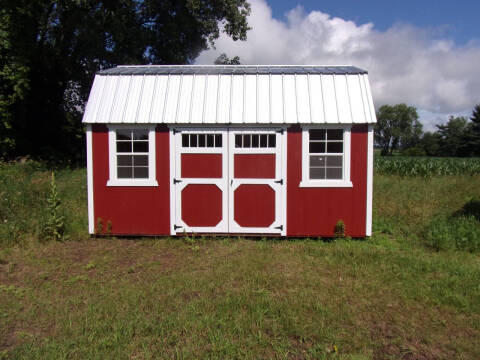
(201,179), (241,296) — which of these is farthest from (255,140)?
(241,296)

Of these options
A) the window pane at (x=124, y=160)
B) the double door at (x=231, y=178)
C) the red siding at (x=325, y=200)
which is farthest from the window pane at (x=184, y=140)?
the red siding at (x=325, y=200)

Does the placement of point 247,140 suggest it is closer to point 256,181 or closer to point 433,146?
point 256,181

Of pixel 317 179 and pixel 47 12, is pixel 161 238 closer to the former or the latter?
pixel 317 179

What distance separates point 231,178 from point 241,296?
3128mm

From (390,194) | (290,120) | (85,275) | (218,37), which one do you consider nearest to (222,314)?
(85,275)

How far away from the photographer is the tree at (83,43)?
16328 mm

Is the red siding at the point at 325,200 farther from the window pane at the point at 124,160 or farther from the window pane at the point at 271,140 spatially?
the window pane at the point at 124,160

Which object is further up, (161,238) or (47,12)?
(47,12)

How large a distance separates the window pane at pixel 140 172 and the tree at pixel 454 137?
6429 centimetres

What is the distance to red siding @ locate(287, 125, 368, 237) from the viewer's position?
22.9 feet

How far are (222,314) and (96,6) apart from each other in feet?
62.9

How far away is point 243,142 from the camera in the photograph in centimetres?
709

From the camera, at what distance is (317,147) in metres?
7.04

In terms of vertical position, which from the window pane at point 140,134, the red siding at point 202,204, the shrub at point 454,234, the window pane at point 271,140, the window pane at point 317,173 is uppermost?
the window pane at point 140,134
